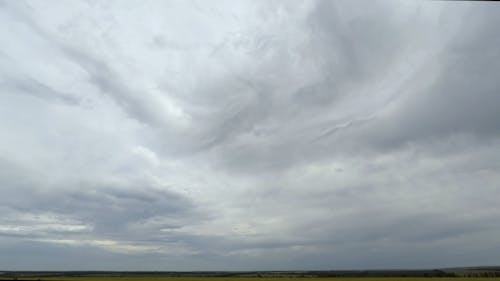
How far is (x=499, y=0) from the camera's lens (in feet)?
16.4
